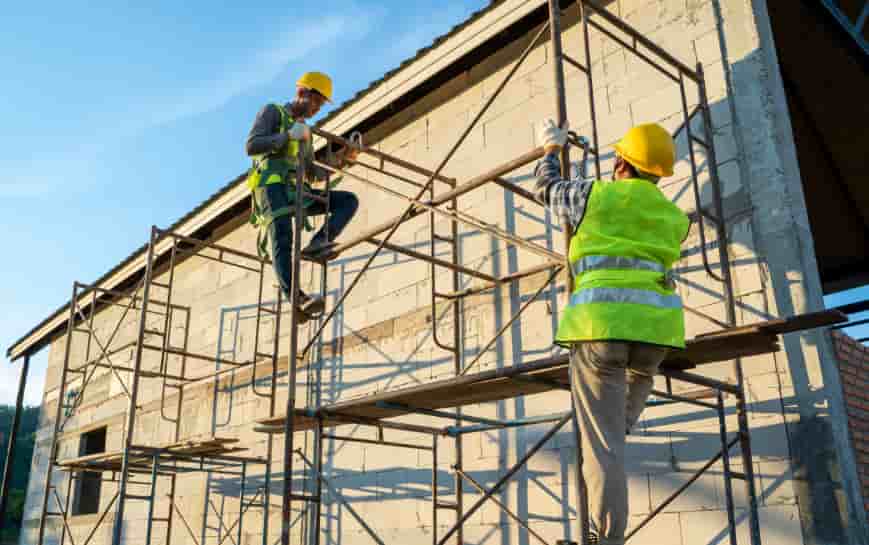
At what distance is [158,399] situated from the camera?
490 inches

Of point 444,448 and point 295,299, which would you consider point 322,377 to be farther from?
point 295,299

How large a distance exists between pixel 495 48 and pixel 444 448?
400 centimetres

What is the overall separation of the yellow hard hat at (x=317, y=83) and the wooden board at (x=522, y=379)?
125 inches

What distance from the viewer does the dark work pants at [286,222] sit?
711 centimetres

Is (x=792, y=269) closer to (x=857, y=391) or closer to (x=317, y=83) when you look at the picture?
(x=857, y=391)

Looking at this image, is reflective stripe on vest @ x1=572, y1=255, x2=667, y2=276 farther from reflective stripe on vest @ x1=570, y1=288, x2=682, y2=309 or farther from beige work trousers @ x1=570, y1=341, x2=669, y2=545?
beige work trousers @ x1=570, y1=341, x2=669, y2=545

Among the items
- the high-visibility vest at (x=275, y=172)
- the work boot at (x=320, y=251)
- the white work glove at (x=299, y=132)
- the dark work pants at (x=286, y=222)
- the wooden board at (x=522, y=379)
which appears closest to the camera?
the wooden board at (x=522, y=379)

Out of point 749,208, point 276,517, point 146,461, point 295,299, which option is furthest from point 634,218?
point 146,461

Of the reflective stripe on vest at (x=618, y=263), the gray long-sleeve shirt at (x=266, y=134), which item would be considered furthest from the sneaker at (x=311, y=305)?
the reflective stripe on vest at (x=618, y=263)

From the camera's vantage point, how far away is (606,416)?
3.59 meters

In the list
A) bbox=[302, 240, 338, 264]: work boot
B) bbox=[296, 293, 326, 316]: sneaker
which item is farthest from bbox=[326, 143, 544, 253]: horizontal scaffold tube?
bbox=[296, 293, 326, 316]: sneaker

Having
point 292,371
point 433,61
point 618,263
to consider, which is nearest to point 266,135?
point 433,61

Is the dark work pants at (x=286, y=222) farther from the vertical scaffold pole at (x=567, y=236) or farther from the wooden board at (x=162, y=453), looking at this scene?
the vertical scaffold pole at (x=567, y=236)

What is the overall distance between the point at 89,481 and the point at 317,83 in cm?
1158
